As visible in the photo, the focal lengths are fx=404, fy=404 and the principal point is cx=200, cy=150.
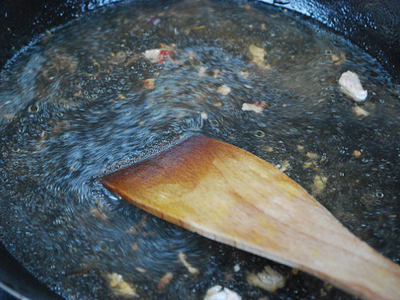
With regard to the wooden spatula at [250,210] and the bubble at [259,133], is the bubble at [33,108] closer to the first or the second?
the wooden spatula at [250,210]

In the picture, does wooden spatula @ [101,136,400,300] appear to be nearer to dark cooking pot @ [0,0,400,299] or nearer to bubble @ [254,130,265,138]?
bubble @ [254,130,265,138]

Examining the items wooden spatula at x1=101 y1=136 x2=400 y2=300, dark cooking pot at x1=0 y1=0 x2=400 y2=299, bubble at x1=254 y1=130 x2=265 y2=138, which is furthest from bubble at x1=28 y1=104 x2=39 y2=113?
bubble at x1=254 y1=130 x2=265 y2=138

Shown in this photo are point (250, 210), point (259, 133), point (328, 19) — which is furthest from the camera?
point (328, 19)

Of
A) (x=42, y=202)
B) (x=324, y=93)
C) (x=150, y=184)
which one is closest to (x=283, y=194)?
(x=150, y=184)

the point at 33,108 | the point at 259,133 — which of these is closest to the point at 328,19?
the point at 259,133

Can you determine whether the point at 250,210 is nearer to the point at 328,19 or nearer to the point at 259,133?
the point at 259,133

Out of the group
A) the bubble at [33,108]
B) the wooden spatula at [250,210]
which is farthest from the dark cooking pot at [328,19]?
the wooden spatula at [250,210]

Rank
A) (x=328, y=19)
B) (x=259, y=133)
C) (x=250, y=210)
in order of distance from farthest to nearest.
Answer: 1. (x=328, y=19)
2. (x=259, y=133)
3. (x=250, y=210)
